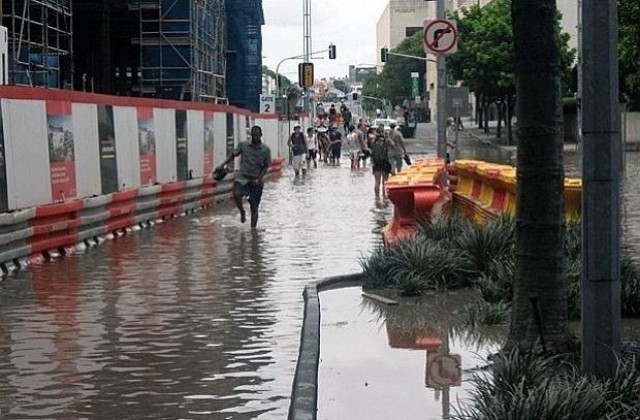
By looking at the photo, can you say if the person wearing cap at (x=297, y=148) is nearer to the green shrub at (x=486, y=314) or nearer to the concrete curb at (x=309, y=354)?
the concrete curb at (x=309, y=354)

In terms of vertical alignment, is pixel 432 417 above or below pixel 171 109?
below

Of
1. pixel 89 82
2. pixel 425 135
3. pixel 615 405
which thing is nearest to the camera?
pixel 615 405

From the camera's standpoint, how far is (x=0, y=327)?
11.4 m

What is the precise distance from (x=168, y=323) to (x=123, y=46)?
3437 centimetres

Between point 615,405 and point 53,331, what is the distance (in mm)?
5700

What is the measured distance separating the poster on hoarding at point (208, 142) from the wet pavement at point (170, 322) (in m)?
6.76

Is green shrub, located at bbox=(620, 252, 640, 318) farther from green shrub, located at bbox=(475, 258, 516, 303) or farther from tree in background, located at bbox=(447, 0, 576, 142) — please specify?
tree in background, located at bbox=(447, 0, 576, 142)

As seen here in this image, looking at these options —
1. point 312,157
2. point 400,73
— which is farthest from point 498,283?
point 400,73

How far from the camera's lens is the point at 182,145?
26.3m

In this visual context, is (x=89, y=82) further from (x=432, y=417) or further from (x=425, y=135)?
(x=425, y=135)

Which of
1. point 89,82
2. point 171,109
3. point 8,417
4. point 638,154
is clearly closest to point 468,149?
point 638,154

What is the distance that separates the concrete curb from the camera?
7.71 m

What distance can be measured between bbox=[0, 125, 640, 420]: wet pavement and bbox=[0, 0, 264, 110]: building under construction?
1066 cm

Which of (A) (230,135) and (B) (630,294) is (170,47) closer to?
(A) (230,135)
